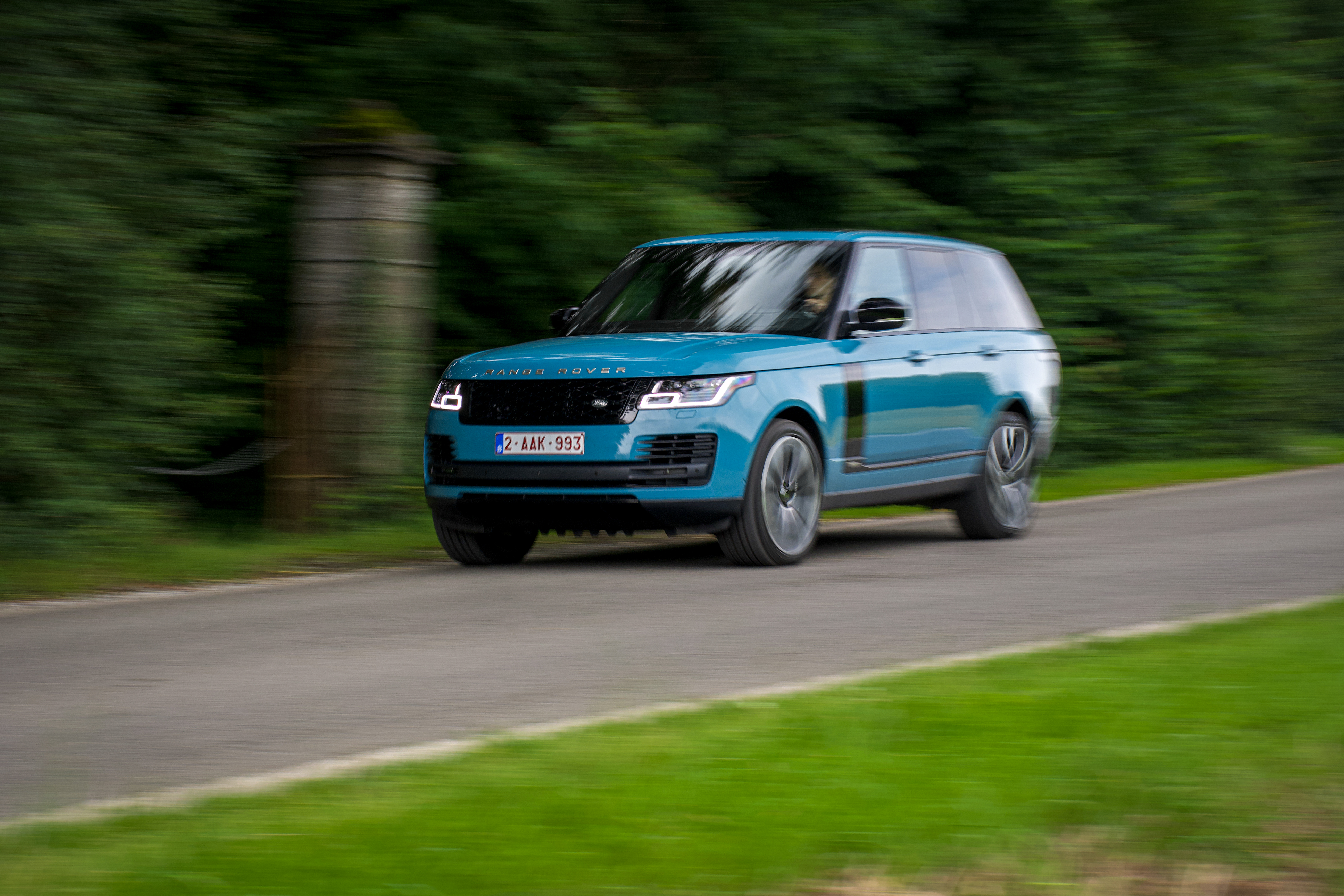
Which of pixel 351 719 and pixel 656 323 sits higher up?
pixel 656 323

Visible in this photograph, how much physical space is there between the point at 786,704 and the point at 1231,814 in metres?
1.70

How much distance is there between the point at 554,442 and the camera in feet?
33.2

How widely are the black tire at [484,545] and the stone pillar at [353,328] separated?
146cm

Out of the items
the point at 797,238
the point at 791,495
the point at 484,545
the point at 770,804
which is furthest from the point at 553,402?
the point at 770,804

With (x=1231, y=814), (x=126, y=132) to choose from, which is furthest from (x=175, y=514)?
(x=1231, y=814)

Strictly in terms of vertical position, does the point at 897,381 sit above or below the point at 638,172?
below

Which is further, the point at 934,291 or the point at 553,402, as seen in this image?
the point at 934,291

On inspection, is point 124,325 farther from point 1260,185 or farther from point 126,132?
point 1260,185

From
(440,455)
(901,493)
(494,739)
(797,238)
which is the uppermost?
(797,238)

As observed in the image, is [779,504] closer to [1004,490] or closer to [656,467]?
[656,467]

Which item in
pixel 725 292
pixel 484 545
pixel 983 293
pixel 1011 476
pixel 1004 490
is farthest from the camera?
A: pixel 983 293

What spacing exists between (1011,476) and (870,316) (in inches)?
88.1

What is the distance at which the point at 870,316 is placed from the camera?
1105 cm

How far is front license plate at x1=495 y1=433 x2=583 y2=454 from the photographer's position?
33.0 feet
